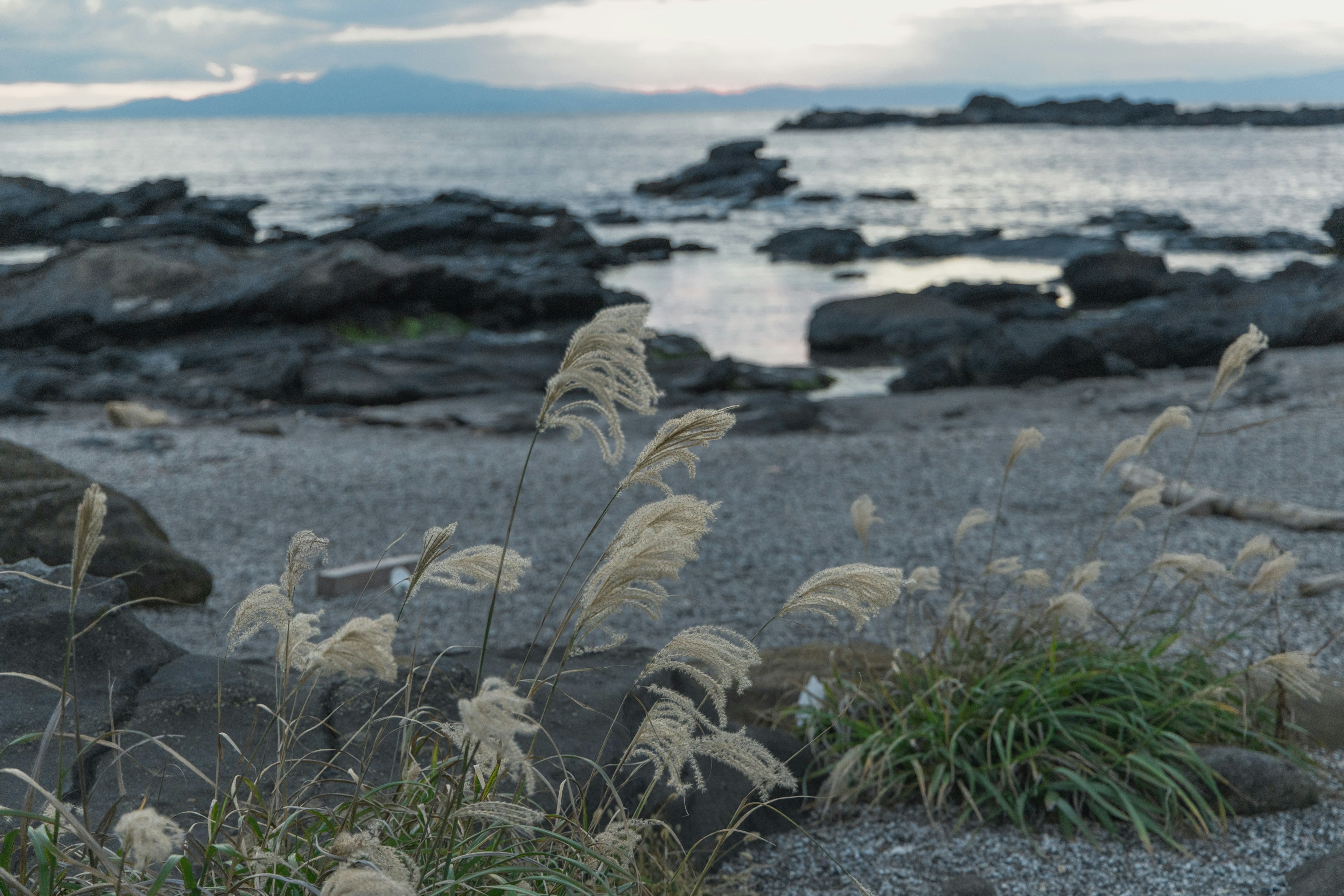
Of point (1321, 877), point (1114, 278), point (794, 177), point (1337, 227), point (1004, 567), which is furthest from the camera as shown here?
point (794, 177)

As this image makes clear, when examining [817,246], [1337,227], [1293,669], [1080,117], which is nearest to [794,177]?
[817,246]

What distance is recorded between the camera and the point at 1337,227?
2875 cm

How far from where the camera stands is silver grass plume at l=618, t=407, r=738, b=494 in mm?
1766

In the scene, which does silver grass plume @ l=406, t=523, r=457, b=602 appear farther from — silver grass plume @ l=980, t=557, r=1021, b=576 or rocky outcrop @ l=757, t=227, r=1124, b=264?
rocky outcrop @ l=757, t=227, r=1124, b=264

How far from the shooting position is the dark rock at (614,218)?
4203 cm

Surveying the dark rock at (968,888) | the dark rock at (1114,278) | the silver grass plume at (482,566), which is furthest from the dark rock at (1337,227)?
the silver grass plume at (482,566)

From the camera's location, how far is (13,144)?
139m

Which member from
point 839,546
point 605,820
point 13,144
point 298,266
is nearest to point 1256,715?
point 605,820

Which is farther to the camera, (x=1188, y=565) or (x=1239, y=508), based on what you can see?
(x=1239, y=508)

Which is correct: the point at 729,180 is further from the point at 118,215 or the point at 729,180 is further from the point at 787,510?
the point at 787,510

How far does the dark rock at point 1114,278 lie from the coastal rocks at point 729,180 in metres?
28.7

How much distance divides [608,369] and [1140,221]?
39530mm

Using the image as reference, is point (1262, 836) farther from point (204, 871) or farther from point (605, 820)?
point (204, 871)

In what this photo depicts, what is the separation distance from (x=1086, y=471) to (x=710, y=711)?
5426 mm
